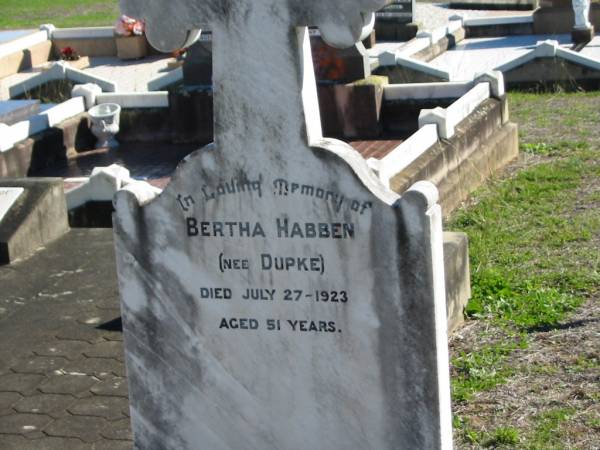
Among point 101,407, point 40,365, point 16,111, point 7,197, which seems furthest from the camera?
point 16,111

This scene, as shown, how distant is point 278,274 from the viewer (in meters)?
6.04

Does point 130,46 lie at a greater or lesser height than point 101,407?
greater

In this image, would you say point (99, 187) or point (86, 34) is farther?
point (86, 34)

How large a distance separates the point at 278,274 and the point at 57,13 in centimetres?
2859

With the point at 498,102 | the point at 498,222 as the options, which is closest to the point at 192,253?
the point at 498,222

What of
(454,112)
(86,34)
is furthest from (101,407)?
(86,34)

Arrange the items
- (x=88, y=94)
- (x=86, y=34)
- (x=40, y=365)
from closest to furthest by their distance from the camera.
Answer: (x=40, y=365), (x=88, y=94), (x=86, y=34)

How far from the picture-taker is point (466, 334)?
29.6 feet

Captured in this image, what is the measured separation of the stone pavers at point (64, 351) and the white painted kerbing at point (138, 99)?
15.9 ft

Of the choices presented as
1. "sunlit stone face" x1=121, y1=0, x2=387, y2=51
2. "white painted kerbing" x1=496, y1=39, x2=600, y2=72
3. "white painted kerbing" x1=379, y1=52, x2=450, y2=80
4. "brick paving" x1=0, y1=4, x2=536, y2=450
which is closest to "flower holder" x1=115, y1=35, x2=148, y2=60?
"white painted kerbing" x1=379, y1=52, x2=450, y2=80

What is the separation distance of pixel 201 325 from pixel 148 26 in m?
1.44

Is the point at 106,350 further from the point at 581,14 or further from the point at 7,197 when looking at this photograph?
the point at 581,14

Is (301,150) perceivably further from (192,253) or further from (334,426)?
(334,426)

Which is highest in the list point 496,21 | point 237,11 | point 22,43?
point 237,11
